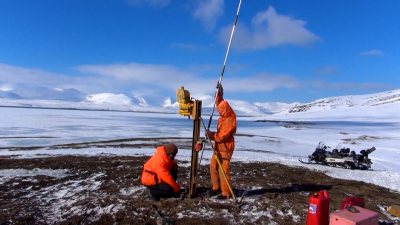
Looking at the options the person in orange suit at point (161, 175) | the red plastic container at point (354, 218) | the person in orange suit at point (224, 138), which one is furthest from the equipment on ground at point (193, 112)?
the red plastic container at point (354, 218)

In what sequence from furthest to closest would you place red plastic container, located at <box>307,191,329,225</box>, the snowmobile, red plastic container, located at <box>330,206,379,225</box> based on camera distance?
the snowmobile < red plastic container, located at <box>307,191,329,225</box> < red plastic container, located at <box>330,206,379,225</box>

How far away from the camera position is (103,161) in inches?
408

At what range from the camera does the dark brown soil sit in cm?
475

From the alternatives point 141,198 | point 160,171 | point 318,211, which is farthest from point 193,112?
point 318,211

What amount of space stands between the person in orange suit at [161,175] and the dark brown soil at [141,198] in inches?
7.1

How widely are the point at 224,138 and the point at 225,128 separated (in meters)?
0.20

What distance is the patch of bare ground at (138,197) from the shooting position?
476cm

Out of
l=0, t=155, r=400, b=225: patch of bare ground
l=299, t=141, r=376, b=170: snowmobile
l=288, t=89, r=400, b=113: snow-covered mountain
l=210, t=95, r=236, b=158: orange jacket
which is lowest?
l=0, t=155, r=400, b=225: patch of bare ground

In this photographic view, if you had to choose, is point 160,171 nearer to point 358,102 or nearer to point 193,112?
point 193,112

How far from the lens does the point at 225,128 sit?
5570 mm

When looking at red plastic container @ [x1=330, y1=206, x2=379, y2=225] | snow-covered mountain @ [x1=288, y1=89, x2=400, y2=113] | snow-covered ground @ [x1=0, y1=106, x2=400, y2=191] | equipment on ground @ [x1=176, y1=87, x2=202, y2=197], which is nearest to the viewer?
red plastic container @ [x1=330, y1=206, x2=379, y2=225]

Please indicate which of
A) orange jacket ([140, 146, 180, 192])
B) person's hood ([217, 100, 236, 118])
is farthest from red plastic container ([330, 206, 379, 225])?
orange jacket ([140, 146, 180, 192])

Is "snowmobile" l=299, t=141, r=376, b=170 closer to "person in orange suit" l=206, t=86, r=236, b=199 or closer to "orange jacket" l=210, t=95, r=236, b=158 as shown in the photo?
"person in orange suit" l=206, t=86, r=236, b=199

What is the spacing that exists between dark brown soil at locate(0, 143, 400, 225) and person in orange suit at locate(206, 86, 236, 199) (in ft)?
1.48
